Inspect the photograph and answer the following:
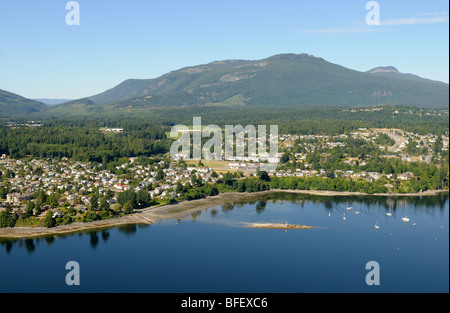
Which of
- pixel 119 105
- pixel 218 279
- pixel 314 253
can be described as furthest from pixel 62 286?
pixel 119 105

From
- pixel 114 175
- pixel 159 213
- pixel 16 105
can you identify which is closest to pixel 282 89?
pixel 16 105

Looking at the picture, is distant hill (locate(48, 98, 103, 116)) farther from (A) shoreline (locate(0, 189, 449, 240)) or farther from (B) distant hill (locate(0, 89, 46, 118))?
(A) shoreline (locate(0, 189, 449, 240))

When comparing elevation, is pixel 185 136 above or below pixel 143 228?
above

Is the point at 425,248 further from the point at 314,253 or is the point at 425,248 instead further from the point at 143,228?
the point at 143,228

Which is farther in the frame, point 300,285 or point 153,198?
point 153,198

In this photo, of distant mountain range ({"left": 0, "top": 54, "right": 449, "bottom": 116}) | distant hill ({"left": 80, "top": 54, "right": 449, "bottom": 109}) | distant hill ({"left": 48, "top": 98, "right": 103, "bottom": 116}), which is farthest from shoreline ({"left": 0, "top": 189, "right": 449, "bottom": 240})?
distant hill ({"left": 48, "top": 98, "right": 103, "bottom": 116})

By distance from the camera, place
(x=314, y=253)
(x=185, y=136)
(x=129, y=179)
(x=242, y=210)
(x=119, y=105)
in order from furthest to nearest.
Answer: (x=119, y=105), (x=185, y=136), (x=129, y=179), (x=242, y=210), (x=314, y=253)
